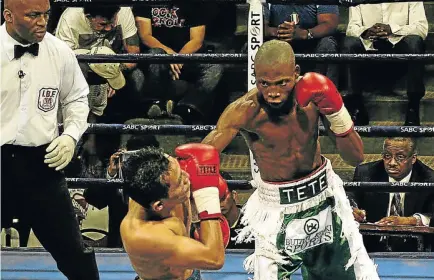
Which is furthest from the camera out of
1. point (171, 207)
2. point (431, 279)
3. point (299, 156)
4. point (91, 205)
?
point (91, 205)

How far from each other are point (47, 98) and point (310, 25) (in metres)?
1.55

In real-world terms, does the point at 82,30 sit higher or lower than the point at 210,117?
higher

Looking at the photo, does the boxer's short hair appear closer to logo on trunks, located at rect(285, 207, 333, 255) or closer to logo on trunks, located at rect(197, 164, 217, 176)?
logo on trunks, located at rect(197, 164, 217, 176)

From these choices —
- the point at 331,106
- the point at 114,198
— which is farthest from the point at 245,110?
the point at 114,198

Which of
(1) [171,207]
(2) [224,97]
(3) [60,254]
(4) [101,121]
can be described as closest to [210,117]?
(2) [224,97]

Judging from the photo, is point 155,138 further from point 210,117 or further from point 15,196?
point 15,196

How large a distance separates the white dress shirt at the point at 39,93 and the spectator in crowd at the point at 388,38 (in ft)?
4.90

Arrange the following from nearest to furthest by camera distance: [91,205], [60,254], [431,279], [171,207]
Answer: [171,207] < [60,254] < [431,279] < [91,205]

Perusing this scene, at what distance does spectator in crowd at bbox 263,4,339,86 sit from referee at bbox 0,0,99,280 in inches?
48.4

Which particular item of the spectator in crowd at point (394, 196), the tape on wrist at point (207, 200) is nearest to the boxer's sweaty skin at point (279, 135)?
the tape on wrist at point (207, 200)

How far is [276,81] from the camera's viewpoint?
9.18ft

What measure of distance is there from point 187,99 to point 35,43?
1.29 meters

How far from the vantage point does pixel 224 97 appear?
435 centimetres

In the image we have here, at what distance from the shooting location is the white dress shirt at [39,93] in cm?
302
